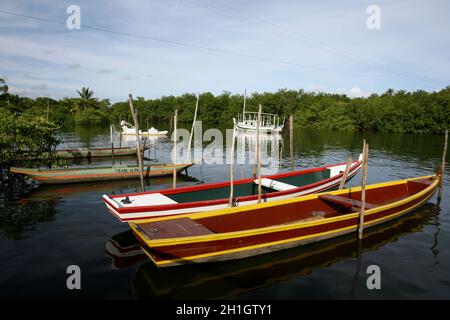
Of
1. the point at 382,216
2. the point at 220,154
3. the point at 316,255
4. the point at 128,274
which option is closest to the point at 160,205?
the point at 128,274

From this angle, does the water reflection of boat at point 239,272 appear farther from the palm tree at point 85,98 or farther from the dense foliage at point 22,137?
the palm tree at point 85,98

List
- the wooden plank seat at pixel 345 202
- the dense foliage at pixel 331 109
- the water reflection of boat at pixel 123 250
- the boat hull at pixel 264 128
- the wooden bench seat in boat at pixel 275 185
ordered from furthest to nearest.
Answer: the dense foliage at pixel 331 109
the boat hull at pixel 264 128
the wooden bench seat in boat at pixel 275 185
the wooden plank seat at pixel 345 202
the water reflection of boat at pixel 123 250

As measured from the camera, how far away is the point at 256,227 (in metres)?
11.1

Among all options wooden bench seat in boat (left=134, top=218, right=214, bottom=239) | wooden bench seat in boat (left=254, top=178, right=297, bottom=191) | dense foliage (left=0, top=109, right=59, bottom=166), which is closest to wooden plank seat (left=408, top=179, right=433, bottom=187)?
wooden bench seat in boat (left=254, top=178, right=297, bottom=191)

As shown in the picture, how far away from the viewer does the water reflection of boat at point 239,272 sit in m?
8.00

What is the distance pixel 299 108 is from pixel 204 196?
8281cm

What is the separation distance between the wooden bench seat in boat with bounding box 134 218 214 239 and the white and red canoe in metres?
1.66

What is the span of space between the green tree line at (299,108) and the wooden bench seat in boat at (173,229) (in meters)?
49.3

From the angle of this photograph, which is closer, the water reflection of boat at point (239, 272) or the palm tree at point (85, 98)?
the water reflection of boat at point (239, 272)

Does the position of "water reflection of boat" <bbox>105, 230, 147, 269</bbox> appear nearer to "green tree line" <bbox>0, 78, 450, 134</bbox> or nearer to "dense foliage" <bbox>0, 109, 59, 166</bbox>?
"dense foliage" <bbox>0, 109, 59, 166</bbox>

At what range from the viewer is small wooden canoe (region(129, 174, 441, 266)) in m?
8.38

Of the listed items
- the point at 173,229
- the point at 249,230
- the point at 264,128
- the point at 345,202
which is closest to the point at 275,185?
the point at 345,202

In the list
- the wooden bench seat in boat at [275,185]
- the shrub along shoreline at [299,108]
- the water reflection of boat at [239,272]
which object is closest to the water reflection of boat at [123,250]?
the water reflection of boat at [239,272]
